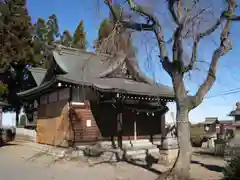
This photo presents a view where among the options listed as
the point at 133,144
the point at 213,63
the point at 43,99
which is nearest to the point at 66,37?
the point at 43,99

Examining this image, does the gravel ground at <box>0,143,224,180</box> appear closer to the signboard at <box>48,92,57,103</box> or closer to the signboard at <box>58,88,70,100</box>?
the signboard at <box>58,88,70,100</box>

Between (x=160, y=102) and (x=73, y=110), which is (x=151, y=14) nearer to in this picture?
(x=73, y=110)

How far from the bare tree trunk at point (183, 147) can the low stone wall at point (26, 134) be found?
13606 mm

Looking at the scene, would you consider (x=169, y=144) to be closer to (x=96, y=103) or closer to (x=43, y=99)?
(x=96, y=103)

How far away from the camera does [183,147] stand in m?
8.16

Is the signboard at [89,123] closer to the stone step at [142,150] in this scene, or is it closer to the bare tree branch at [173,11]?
the stone step at [142,150]

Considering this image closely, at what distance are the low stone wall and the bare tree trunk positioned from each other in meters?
13.6

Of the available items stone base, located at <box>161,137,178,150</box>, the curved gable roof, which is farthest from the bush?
the curved gable roof

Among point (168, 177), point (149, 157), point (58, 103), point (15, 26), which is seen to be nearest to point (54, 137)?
point (58, 103)

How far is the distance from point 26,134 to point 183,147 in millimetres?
16785

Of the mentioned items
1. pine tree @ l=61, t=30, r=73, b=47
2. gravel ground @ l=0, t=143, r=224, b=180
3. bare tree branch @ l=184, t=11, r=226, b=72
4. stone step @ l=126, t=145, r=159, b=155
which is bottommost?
gravel ground @ l=0, t=143, r=224, b=180

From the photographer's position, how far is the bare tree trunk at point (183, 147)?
26.4 ft

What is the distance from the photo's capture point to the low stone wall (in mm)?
20014

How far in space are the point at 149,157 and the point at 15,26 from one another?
1792 centimetres
